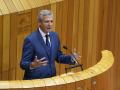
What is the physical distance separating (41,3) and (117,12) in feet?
6.49

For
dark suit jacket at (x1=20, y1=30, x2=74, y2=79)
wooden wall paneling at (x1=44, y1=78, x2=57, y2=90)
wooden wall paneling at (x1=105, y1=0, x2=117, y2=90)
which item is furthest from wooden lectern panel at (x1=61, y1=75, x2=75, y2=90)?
wooden wall paneling at (x1=105, y1=0, x2=117, y2=90)

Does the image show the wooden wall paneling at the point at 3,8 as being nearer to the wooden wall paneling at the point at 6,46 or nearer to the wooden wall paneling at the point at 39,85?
the wooden wall paneling at the point at 6,46

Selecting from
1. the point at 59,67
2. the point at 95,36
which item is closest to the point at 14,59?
the point at 59,67

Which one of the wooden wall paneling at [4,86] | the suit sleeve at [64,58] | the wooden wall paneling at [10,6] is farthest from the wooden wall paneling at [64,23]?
the wooden wall paneling at [4,86]

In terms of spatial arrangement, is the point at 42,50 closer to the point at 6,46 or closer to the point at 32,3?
the point at 6,46

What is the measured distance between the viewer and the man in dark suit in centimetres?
416

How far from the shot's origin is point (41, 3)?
5156mm

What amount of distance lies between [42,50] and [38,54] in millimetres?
55

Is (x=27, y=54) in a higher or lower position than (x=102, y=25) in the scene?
higher

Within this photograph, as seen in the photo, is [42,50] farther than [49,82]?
Yes

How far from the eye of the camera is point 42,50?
4.29m

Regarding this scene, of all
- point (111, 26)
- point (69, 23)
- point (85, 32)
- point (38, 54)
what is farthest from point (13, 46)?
point (111, 26)

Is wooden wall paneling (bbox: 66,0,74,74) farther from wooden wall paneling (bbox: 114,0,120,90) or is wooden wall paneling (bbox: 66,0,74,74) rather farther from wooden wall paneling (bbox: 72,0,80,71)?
wooden wall paneling (bbox: 114,0,120,90)

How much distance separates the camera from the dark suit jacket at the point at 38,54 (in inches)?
165
